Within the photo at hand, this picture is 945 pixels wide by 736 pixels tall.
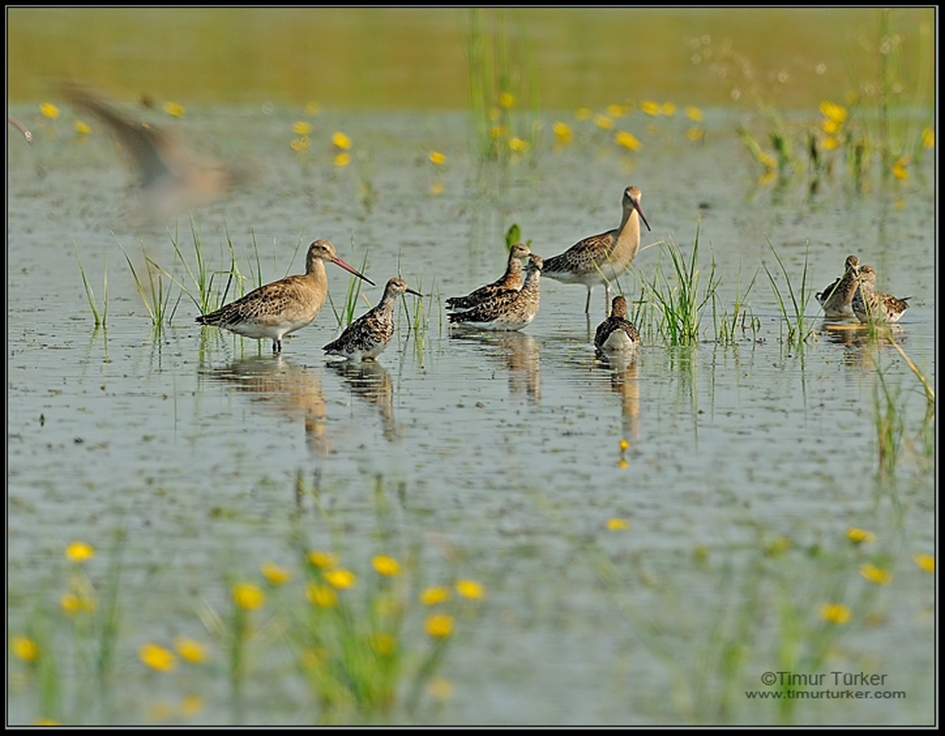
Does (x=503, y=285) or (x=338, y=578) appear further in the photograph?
(x=503, y=285)

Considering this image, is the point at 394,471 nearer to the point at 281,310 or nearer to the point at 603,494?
the point at 603,494

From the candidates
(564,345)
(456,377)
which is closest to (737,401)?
(456,377)

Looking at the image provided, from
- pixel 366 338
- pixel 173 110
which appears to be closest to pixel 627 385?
pixel 366 338

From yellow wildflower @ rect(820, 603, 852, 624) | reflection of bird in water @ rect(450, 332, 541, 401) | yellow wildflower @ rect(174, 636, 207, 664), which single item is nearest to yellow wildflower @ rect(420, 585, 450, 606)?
yellow wildflower @ rect(174, 636, 207, 664)

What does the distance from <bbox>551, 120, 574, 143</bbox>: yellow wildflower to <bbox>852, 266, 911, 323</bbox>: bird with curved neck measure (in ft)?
24.8

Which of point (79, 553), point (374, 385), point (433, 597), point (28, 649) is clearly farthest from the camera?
point (374, 385)

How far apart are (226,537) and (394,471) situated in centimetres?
114

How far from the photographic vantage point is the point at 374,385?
10008mm

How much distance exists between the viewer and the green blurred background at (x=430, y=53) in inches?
904

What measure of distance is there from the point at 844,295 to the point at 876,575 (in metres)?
6.17

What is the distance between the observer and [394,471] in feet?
26.1

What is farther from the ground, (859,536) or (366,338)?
(366,338)

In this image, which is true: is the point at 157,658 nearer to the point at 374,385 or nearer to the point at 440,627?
the point at 440,627

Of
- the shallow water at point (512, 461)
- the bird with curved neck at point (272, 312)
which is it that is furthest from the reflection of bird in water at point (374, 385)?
the bird with curved neck at point (272, 312)
